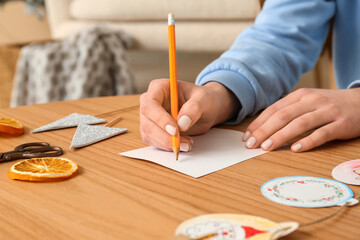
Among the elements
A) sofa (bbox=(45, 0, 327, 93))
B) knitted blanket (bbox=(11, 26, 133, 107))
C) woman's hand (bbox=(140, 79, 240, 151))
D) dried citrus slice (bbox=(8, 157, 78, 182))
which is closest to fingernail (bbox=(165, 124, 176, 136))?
woman's hand (bbox=(140, 79, 240, 151))

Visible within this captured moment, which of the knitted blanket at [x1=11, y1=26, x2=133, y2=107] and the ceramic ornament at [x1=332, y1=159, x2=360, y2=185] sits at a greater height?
the ceramic ornament at [x1=332, y1=159, x2=360, y2=185]

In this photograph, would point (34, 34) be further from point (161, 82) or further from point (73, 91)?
point (161, 82)

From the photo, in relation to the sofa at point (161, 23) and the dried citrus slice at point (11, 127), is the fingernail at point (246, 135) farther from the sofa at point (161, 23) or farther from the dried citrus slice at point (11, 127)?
the sofa at point (161, 23)

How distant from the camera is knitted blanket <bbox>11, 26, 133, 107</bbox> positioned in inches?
83.4

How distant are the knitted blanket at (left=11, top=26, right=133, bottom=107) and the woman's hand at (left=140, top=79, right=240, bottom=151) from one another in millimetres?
1513

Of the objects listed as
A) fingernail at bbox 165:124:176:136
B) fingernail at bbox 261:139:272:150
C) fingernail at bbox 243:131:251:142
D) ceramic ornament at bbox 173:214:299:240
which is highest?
fingernail at bbox 165:124:176:136

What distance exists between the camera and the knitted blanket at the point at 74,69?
2.12 m

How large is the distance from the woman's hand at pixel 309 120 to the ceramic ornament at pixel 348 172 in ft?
0.21

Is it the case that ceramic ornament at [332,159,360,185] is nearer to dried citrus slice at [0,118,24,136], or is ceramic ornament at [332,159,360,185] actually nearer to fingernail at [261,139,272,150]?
fingernail at [261,139,272,150]

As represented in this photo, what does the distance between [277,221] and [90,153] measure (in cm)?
28

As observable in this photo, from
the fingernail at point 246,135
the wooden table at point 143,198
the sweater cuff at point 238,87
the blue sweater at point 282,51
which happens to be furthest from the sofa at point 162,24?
the wooden table at point 143,198

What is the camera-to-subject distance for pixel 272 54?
812 millimetres

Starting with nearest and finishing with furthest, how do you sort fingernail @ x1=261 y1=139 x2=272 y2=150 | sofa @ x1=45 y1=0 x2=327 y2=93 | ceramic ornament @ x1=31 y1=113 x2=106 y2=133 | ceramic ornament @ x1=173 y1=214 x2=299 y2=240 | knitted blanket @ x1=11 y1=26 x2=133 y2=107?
ceramic ornament @ x1=173 y1=214 x2=299 y2=240 < fingernail @ x1=261 y1=139 x2=272 y2=150 < ceramic ornament @ x1=31 y1=113 x2=106 y2=133 < sofa @ x1=45 y1=0 x2=327 y2=93 < knitted blanket @ x1=11 y1=26 x2=133 y2=107

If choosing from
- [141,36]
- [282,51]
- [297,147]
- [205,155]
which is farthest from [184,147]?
[141,36]
